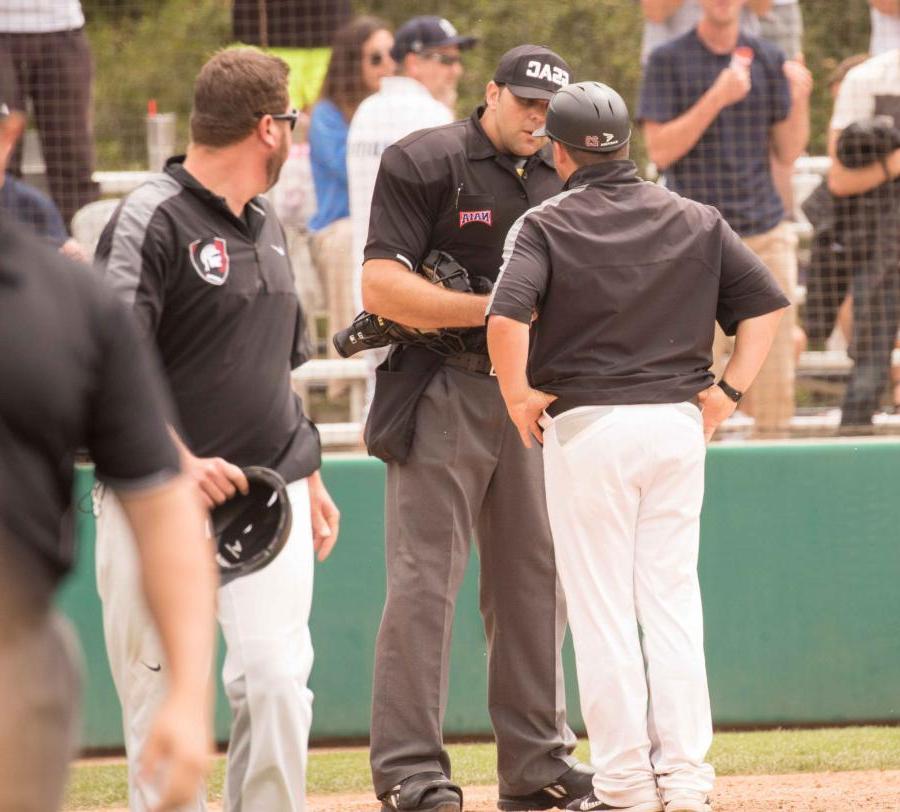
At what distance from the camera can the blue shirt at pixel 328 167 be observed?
8.16m

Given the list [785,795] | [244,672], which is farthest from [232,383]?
[785,795]

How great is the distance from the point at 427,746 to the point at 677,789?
87cm

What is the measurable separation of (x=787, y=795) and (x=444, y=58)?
4217 millimetres

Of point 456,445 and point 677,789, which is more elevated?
point 456,445

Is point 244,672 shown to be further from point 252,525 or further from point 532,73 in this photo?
point 532,73

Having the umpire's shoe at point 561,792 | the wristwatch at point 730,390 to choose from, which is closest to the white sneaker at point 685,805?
the umpire's shoe at point 561,792

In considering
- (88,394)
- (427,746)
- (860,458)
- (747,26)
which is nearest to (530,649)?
(427,746)

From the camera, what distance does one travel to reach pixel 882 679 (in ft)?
23.0

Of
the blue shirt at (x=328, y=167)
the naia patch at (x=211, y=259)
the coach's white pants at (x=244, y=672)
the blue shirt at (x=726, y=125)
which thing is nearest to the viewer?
the coach's white pants at (x=244, y=672)

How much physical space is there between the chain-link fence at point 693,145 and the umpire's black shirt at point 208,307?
2971mm

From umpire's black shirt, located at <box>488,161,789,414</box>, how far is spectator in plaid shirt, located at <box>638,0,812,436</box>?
283cm

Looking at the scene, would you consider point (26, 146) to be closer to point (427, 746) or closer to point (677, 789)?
point (427, 746)

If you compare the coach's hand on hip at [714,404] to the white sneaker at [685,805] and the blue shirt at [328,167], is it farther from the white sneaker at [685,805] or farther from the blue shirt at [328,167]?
the blue shirt at [328,167]

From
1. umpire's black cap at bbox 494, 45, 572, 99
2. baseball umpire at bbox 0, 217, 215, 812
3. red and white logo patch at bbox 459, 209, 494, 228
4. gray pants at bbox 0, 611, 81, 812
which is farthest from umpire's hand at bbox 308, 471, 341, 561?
gray pants at bbox 0, 611, 81, 812
